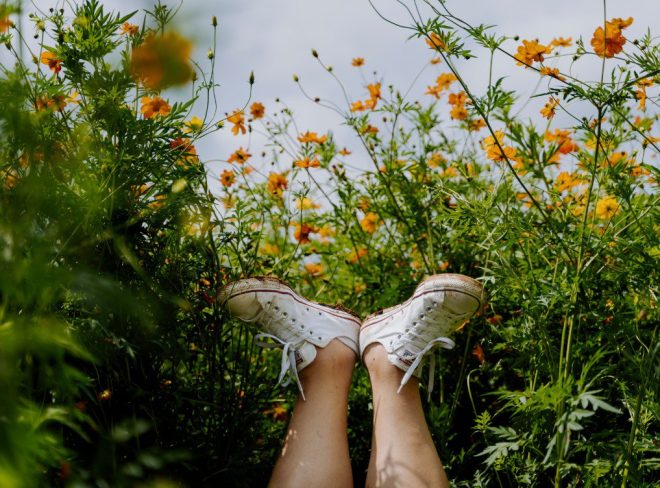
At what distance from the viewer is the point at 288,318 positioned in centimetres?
190

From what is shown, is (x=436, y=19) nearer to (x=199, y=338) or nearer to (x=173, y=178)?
(x=173, y=178)

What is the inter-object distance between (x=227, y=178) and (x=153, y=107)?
1.87ft

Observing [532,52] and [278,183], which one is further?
[278,183]

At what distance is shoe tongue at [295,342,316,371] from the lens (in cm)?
182

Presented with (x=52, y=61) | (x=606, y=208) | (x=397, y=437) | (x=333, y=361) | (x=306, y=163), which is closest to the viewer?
(x=397, y=437)

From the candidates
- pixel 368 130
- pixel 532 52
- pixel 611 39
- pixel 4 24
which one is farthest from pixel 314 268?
pixel 4 24

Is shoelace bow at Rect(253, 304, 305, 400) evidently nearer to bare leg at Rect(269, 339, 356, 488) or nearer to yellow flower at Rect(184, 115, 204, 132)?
bare leg at Rect(269, 339, 356, 488)

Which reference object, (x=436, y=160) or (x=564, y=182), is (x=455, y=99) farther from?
(x=564, y=182)

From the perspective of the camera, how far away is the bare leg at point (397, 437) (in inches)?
61.6

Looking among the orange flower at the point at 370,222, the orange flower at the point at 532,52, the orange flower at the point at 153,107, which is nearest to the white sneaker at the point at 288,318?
the orange flower at the point at 153,107

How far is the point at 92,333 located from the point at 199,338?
Answer: 385 mm

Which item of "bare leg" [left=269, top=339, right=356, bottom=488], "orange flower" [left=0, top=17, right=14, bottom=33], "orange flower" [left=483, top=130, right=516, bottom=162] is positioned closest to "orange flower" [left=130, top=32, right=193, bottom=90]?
"orange flower" [left=0, top=17, right=14, bottom=33]

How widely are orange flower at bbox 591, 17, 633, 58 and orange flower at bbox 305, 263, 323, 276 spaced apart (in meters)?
1.32

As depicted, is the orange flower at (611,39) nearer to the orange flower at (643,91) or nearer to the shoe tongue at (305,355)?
the orange flower at (643,91)
